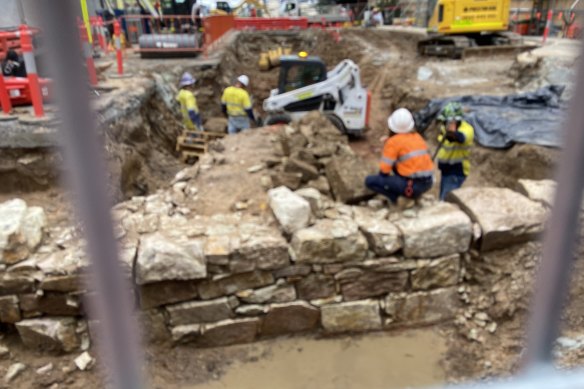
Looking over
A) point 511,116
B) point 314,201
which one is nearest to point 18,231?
point 314,201

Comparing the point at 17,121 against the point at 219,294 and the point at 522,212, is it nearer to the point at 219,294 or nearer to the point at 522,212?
the point at 219,294

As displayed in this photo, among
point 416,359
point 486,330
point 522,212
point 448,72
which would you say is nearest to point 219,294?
point 416,359

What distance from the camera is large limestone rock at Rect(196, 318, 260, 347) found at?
3.99 m

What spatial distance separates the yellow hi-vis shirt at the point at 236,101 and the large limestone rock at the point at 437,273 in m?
5.87

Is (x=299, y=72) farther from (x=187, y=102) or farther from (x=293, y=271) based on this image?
(x=293, y=271)

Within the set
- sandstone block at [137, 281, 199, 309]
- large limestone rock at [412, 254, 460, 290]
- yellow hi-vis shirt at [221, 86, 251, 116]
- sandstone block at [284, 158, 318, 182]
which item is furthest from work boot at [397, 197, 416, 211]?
yellow hi-vis shirt at [221, 86, 251, 116]

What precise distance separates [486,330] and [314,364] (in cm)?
165

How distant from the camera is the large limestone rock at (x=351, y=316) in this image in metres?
4.11

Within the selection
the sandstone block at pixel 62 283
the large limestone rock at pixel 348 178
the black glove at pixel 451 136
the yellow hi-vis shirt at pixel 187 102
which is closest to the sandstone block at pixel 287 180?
the large limestone rock at pixel 348 178

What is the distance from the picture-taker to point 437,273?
13.5ft

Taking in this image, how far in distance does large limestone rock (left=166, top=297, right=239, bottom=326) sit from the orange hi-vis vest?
6.73ft

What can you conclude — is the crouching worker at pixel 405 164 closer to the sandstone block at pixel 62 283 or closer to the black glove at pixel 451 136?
the black glove at pixel 451 136

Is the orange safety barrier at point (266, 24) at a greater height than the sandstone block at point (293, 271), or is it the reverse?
the orange safety barrier at point (266, 24)

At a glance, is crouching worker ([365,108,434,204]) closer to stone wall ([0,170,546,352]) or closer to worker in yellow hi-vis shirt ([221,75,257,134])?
stone wall ([0,170,546,352])
